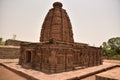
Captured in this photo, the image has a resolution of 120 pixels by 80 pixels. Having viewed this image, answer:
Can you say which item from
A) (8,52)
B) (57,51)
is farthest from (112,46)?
(57,51)

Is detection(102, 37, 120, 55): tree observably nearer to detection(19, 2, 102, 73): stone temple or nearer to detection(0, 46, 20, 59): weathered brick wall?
detection(19, 2, 102, 73): stone temple

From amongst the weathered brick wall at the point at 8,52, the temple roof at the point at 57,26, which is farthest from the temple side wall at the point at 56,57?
the weathered brick wall at the point at 8,52

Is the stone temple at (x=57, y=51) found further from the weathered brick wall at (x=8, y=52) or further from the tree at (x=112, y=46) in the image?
the tree at (x=112, y=46)

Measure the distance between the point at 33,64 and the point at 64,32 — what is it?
17.4 feet

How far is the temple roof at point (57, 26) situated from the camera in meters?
13.8

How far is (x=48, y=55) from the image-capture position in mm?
10367

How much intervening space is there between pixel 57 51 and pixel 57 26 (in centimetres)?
437

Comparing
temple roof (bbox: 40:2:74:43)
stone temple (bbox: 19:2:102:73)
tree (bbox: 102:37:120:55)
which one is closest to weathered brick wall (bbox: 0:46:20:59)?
stone temple (bbox: 19:2:102:73)

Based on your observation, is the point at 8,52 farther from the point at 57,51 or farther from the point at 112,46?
the point at 112,46

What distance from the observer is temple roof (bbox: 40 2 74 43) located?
1376 cm

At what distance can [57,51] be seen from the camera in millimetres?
10500

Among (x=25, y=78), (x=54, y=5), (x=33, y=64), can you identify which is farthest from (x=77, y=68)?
(x=54, y=5)

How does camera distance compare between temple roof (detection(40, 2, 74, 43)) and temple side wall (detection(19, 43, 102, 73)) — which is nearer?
temple side wall (detection(19, 43, 102, 73))

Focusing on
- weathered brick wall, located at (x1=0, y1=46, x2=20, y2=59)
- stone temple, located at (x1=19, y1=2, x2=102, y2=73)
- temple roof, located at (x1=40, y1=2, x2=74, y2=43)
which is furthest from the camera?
weathered brick wall, located at (x1=0, y1=46, x2=20, y2=59)
